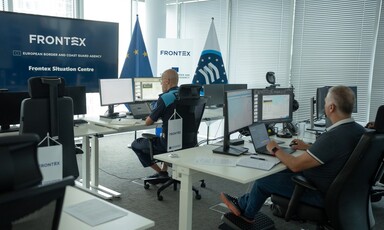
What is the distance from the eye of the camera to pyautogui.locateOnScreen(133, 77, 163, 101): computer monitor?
199 inches

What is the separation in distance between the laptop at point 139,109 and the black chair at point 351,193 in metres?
2.62

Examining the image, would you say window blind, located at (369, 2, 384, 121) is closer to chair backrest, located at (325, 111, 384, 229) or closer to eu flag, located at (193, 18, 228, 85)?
eu flag, located at (193, 18, 228, 85)

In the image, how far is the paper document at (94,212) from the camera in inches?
64.3

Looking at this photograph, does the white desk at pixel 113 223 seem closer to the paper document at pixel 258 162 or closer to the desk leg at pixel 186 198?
the desk leg at pixel 186 198

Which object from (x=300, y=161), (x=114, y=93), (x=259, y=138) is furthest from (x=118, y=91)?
(x=300, y=161)

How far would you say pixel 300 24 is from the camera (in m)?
6.08

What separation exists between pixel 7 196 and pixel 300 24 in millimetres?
5945

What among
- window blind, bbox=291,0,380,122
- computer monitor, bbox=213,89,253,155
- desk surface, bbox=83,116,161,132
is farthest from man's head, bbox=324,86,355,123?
window blind, bbox=291,0,380,122

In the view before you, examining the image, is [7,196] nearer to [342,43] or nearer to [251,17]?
[342,43]

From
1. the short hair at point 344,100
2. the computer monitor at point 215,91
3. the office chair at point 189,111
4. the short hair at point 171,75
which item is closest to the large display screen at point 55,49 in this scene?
the computer monitor at point 215,91

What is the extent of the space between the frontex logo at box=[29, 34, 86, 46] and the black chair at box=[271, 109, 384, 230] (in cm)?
413

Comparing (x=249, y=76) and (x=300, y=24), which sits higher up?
(x=300, y=24)

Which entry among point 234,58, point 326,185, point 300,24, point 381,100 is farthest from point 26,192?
point 234,58

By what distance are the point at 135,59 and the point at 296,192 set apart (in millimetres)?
4833
